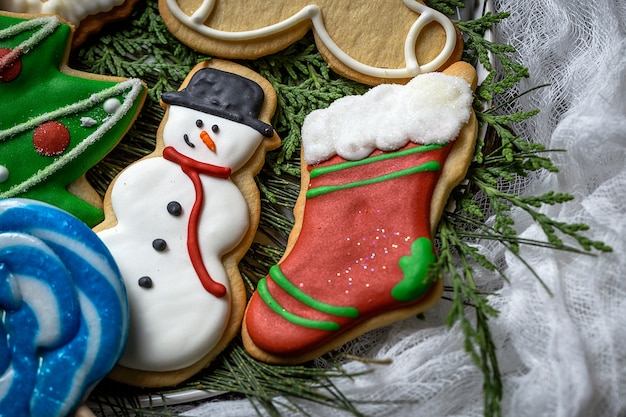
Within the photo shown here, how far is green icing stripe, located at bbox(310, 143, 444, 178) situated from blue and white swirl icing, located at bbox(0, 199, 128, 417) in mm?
461

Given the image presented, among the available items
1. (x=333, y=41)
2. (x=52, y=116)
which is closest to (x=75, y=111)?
(x=52, y=116)

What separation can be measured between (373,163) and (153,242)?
465 millimetres

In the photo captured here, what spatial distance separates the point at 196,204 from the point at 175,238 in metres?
0.08

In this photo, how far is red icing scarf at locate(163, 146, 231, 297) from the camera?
4.13 feet

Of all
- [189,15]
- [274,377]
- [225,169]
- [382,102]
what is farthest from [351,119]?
[274,377]

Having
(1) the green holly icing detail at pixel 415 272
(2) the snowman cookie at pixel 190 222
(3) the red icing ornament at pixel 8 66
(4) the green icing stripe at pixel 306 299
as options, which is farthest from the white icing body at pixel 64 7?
(1) the green holly icing detail at pixel 415 272

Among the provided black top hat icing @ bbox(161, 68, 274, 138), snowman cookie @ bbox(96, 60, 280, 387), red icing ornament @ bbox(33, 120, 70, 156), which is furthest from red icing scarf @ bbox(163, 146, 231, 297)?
red icing ornament @ bbox(33, 120, 70, 156)

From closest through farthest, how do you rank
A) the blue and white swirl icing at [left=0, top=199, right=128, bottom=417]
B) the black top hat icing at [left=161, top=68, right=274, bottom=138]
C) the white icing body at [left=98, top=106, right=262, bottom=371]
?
1. the blue and white swirl icing at [left=0, top=199, right=128, bottom=417]
2. the white icing body at [left=98, top=106, right=262, bottom=371]
3. the black top hat icing at [left=161, top=68, right=274, bottom=138]

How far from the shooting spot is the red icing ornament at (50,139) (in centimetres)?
132

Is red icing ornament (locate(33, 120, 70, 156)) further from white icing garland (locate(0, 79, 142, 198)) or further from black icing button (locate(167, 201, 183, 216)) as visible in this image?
black icing button (locate(167, 201, 183, 216))

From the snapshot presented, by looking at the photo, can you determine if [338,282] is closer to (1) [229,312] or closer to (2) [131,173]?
(1) [229,312]

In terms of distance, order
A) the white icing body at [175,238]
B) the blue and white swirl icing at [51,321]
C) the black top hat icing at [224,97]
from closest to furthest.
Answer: the blue and white swirl icing at [51,321] < the white icing body at [175,238] < the black top hat icing at [224,97]

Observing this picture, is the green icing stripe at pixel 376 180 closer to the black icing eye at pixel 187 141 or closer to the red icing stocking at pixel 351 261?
the red icing stocking at pixel 351 261

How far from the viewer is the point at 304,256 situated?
1.28m
